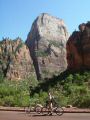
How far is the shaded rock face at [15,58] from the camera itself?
127250 mm

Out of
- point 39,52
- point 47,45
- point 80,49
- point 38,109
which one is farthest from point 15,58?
point 38,109

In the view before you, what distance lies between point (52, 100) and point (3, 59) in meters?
109

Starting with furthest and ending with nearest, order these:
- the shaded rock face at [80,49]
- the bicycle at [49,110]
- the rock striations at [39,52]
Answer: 1. the rock striations at [39,52]
2. the shaded rock face at [80,49]
3. the bicycle at [49,110]

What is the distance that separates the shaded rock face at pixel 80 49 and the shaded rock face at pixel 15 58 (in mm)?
53308

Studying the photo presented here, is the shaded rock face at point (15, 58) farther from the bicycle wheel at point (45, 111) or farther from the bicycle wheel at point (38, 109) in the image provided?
the bicycle wheel at point (45, 111)

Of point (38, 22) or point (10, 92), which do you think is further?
point (38, 22)

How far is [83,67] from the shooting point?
235ft

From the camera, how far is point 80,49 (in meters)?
72.5

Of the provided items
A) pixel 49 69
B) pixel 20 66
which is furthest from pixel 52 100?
pixel 49 69

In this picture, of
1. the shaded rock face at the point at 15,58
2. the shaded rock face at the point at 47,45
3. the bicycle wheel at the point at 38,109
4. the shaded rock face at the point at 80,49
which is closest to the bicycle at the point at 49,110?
the bicycle wheel at the point at 38,109

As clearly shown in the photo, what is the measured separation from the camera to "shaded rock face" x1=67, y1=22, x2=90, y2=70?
7088 cm

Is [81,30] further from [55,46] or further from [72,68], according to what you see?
[55,46]

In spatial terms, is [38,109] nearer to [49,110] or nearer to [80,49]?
[49,110]

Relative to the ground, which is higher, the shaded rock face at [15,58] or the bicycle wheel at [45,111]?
the shaded rock face at [15,58]
